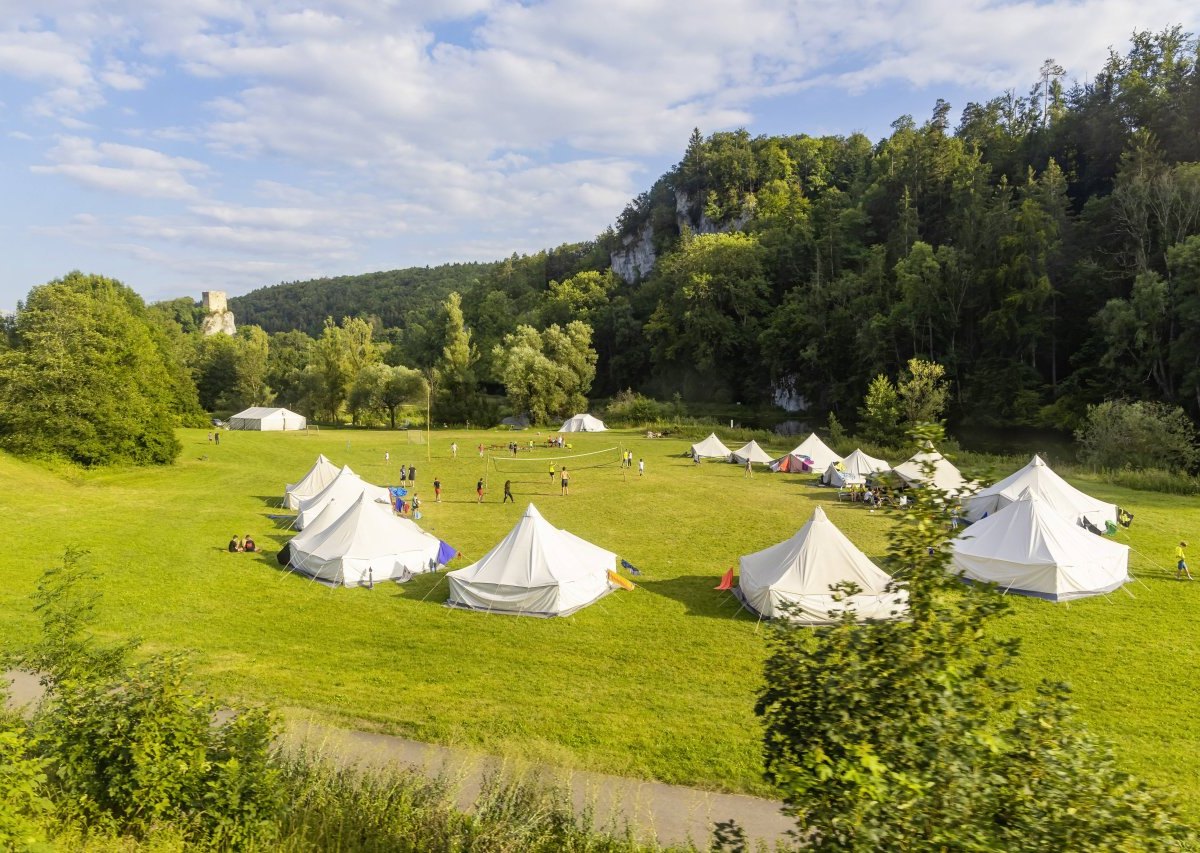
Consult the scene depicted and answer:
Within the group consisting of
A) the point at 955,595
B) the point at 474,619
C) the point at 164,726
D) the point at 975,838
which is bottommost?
the point at 474,619

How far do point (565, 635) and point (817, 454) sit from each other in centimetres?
2590

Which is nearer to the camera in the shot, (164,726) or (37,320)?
(164,726)

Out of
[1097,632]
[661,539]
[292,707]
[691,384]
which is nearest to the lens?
[292,707]

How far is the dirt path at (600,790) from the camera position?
8.41 meters

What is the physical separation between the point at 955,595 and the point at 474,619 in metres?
13.1

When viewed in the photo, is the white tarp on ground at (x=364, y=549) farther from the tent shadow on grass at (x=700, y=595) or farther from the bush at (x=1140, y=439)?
the bush at (x=1140, y=439)

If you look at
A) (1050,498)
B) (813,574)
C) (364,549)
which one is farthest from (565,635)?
(1050,498)

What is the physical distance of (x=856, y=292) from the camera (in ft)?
201

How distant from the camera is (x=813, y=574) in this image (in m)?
15.3

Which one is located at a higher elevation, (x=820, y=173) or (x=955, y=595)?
(x=820, y=173)

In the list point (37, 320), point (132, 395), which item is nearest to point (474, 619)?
point (132, 395)

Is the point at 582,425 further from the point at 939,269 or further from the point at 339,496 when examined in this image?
the point at 339,496

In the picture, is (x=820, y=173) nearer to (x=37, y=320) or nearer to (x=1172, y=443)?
(x=1172, y=443)

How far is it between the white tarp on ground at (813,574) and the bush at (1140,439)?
25782 millimetres
